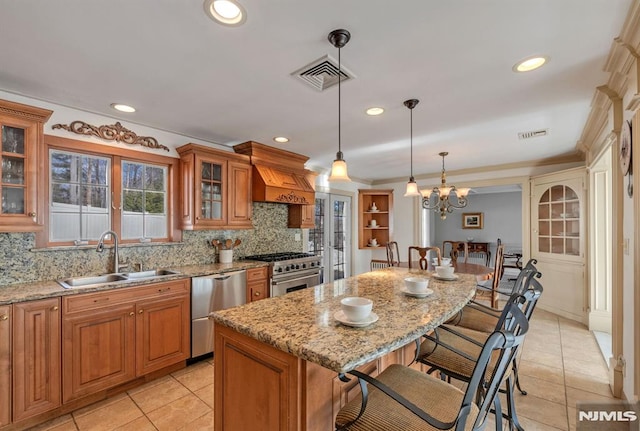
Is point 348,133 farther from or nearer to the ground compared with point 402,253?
farther from the ground

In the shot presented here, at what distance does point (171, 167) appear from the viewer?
335 cm

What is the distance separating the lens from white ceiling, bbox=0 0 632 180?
4.86 ft

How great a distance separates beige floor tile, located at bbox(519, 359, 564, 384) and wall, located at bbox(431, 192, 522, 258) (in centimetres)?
647

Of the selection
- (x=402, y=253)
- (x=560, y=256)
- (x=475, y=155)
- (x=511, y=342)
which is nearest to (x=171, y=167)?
(x=511, y=342)

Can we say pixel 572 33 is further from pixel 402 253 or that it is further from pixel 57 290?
pixel 402 253

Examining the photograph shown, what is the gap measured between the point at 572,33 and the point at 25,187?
372 centimetres

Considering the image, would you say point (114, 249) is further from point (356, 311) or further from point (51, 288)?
point (356, 311)

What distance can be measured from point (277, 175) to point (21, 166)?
7.97ft

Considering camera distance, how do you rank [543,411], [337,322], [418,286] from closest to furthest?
[337,322] → [418,286] → [543,411]

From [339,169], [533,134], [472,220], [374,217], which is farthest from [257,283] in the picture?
[472,220]

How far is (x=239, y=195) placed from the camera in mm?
3654

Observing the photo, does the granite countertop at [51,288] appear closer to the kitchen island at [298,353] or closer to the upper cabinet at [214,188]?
the upper cabinet at [214,188]

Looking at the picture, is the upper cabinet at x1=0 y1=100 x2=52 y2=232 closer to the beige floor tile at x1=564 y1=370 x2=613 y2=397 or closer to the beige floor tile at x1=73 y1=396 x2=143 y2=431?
the beige floor tile at x1=73 y1=396 x2=143 y2=431

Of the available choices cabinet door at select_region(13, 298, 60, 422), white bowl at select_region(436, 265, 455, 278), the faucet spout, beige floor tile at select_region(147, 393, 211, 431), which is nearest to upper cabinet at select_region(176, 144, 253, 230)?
the faucet spout
